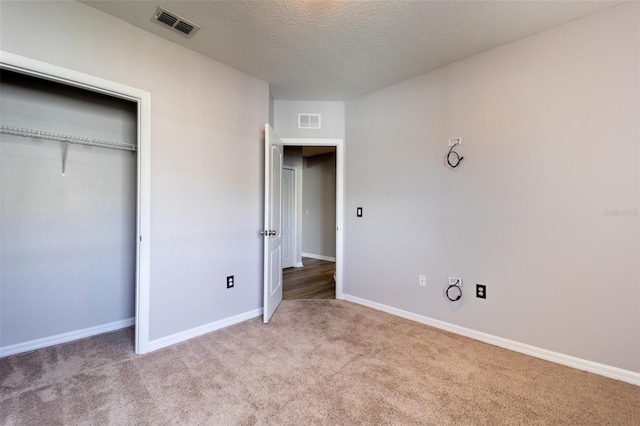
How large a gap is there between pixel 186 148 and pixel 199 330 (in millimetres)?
1682

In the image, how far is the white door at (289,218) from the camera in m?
5.37

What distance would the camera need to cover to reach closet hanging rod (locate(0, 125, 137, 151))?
84.3 inches

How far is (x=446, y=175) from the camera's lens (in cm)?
271

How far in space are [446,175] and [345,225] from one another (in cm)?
140

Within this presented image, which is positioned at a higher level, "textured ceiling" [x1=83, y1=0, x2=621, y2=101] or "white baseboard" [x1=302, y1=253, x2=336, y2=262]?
"textured ceiling" [x1=83, y1=0, x2=621, y2=101]

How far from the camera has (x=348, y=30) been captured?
7.15ft

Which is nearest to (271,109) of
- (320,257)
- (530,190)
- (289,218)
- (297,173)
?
(297,173)

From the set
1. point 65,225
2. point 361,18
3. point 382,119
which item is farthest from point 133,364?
point 382,119

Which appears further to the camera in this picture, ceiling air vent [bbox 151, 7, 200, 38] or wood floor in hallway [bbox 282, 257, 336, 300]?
wood floor in hallway [bbox 282, 257, 336, 300]

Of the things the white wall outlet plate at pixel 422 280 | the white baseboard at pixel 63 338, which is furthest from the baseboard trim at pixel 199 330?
the white wall outlet plate at pixel 422 280

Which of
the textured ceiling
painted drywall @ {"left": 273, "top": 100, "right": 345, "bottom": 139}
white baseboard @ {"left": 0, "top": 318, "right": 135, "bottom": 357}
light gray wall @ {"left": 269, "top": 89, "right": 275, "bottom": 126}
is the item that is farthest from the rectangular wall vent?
white baseboard @ {"left": 0, "top": 318, "right": 135, "bottom": 357}

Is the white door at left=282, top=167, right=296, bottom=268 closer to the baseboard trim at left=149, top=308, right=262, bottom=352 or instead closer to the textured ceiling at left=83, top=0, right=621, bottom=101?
the baseboard trim at left=149, top=308, right=262, bottom=352

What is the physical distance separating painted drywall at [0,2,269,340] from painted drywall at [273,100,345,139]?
1.47 feet

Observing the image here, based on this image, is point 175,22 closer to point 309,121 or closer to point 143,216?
point 143,216
